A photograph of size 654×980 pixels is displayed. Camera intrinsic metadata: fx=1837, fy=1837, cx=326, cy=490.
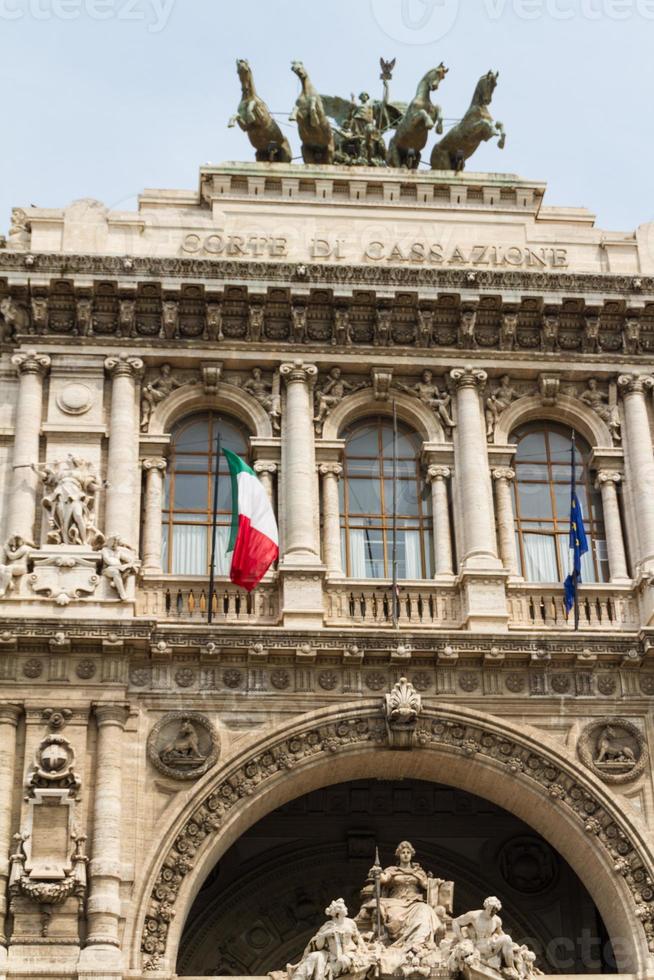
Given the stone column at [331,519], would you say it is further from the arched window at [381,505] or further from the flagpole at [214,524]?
the flagpole at [214,524]

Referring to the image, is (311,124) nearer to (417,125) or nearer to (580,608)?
(417,125)

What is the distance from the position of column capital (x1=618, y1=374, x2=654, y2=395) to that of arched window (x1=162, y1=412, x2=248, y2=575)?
5947 mm

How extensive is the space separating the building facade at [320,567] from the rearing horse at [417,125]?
95cm

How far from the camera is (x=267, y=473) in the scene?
27594 mm

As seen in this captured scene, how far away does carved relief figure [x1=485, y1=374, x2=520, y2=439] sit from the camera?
2839 centimetres

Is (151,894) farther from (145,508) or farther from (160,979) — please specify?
(145,508)

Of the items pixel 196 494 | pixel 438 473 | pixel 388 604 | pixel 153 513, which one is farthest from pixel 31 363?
pixel 388 604

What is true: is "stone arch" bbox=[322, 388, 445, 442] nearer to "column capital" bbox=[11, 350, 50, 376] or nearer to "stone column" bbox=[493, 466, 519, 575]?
"stone column" bbox=[493, 466, 519, 575]

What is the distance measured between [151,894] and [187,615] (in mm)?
4204

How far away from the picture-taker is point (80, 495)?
26484 millimetres

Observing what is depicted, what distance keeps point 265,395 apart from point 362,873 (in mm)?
7487

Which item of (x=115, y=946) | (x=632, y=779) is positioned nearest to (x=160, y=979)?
(x=115, y=946)

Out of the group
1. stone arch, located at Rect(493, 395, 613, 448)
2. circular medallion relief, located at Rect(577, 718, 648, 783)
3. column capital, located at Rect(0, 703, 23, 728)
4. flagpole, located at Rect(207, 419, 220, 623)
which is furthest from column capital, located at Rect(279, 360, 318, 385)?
circular medallion relief, located at Rect(577, 718, 648, 783)

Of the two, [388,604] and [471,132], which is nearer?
[388,604]
